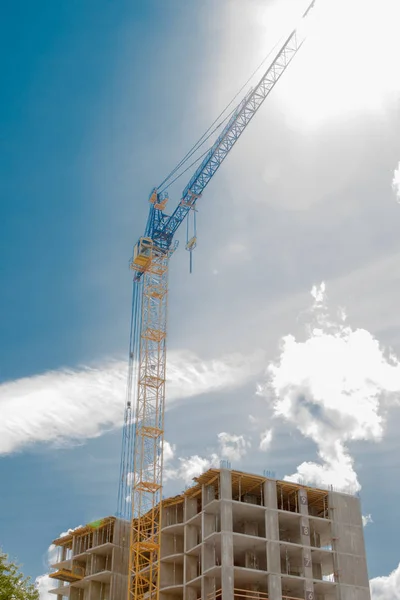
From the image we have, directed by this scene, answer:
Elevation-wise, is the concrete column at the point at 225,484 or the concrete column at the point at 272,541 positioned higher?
the concrete column at the point at 225,484

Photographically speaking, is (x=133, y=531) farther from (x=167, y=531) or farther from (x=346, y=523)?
(x=346, y=523)

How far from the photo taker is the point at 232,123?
8012 cm

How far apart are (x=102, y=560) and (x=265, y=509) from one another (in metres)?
20.9

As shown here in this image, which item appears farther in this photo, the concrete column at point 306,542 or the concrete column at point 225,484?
the concrete column at point 225,484

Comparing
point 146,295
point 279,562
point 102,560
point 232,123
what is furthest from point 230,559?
point 232,123

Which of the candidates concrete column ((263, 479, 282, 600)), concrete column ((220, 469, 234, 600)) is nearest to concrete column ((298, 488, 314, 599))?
concrete column ((263, 479, 282, 600))

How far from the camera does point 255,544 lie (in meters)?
66.1

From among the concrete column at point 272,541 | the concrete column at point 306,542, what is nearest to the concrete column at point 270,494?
the concrete column at point 272,541

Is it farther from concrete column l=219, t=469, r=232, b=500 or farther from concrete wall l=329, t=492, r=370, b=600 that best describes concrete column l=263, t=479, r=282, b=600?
concrete wall l=329, t=492, r=370, b=600

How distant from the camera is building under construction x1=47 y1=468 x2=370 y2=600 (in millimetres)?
64312

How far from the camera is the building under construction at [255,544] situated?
6431 centimetres

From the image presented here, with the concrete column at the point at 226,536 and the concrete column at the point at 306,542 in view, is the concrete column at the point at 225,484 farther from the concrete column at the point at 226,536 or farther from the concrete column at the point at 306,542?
the concrete column at the point at 306,542

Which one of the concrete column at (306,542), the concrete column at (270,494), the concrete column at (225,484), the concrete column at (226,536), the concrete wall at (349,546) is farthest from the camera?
the concrete wall at (349,546)

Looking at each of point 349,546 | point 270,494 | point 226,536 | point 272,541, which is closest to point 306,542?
point 272,541
